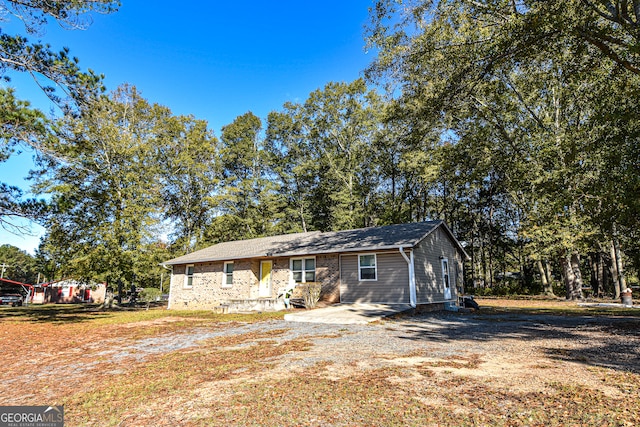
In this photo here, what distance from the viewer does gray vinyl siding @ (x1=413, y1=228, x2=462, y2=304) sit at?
1400 cm

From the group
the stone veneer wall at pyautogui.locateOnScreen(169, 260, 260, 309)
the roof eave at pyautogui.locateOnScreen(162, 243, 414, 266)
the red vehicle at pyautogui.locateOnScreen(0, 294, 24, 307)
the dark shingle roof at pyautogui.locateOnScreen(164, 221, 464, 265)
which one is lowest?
the red vehicle at pyautogui.locateOnScreen(0, 294, 24, 307)

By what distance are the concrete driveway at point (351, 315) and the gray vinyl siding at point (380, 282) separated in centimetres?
67

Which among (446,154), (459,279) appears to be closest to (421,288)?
(459,279)

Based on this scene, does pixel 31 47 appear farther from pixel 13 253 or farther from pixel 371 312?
pixel 13 253

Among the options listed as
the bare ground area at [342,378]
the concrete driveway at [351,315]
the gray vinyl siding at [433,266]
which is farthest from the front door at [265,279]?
the bare ground area at [342,378]

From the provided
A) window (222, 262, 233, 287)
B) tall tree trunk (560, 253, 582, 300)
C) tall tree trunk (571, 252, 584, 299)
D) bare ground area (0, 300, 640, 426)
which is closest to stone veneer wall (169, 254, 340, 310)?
window (222, 262, 233, 287)

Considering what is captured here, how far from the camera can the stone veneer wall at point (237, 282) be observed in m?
15.7

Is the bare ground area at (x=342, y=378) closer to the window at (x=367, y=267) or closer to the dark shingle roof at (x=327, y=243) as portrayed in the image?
the dark shingle roof at (x=327, y=243)

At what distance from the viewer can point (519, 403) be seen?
3.43m

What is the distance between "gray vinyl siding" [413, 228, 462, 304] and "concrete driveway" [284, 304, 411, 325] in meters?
1.53

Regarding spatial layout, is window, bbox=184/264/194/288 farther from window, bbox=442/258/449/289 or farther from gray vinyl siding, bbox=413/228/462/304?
window, bbox=442/258/449/289

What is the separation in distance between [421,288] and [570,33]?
9.70 metres

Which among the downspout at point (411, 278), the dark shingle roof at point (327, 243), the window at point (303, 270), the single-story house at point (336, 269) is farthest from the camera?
the window at point (303, 270)

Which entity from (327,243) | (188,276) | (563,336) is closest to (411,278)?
(327,243)
